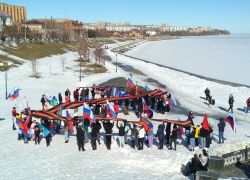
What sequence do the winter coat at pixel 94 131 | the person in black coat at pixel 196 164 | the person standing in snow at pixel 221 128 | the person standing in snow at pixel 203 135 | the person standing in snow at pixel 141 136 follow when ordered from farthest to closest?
the person standing in snow at pixel 221 128 → the person standing in snow at pixel 203 135 → the person standing in snow at pixel 141 136 → the winter coat at pixel 94 131 → the person in black coat at pixel 196 164

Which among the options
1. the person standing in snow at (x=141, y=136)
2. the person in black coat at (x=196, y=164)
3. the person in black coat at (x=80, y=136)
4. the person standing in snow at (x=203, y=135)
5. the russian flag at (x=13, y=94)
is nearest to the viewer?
the person in black coat at (x=196, y=164)

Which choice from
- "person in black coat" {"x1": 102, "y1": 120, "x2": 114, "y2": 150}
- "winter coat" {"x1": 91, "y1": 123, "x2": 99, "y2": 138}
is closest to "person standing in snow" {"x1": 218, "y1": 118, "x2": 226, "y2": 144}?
"person in black coat" {"x1": 102, "y1": 120, "x2": 114, "y2": 150}

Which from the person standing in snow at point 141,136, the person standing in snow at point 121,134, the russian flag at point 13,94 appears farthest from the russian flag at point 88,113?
the russian flag at point 13,94

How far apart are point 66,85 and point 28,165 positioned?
763 inches

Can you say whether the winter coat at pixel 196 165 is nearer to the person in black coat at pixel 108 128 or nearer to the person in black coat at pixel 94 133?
the person in black coat at pixel 108 128

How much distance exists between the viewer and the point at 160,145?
12828 mm

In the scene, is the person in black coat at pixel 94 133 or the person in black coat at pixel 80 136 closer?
the person in black coat at pixel 80 136

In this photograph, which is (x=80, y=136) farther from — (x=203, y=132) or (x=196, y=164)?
(x=203, y=132)

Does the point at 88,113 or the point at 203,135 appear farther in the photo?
the point at 88,113

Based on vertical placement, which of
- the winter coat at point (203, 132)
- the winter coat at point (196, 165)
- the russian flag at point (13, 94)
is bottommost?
the winter coat at point (196, 165)

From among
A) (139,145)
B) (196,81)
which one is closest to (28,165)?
(139,145)

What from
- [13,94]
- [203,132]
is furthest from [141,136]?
[13,94]

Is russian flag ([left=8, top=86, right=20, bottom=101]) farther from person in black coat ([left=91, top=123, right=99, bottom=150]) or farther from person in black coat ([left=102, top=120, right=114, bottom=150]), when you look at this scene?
person in black coat ([left=102, top=120, right=114, bottom=150])

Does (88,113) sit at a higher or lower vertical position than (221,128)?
higher
